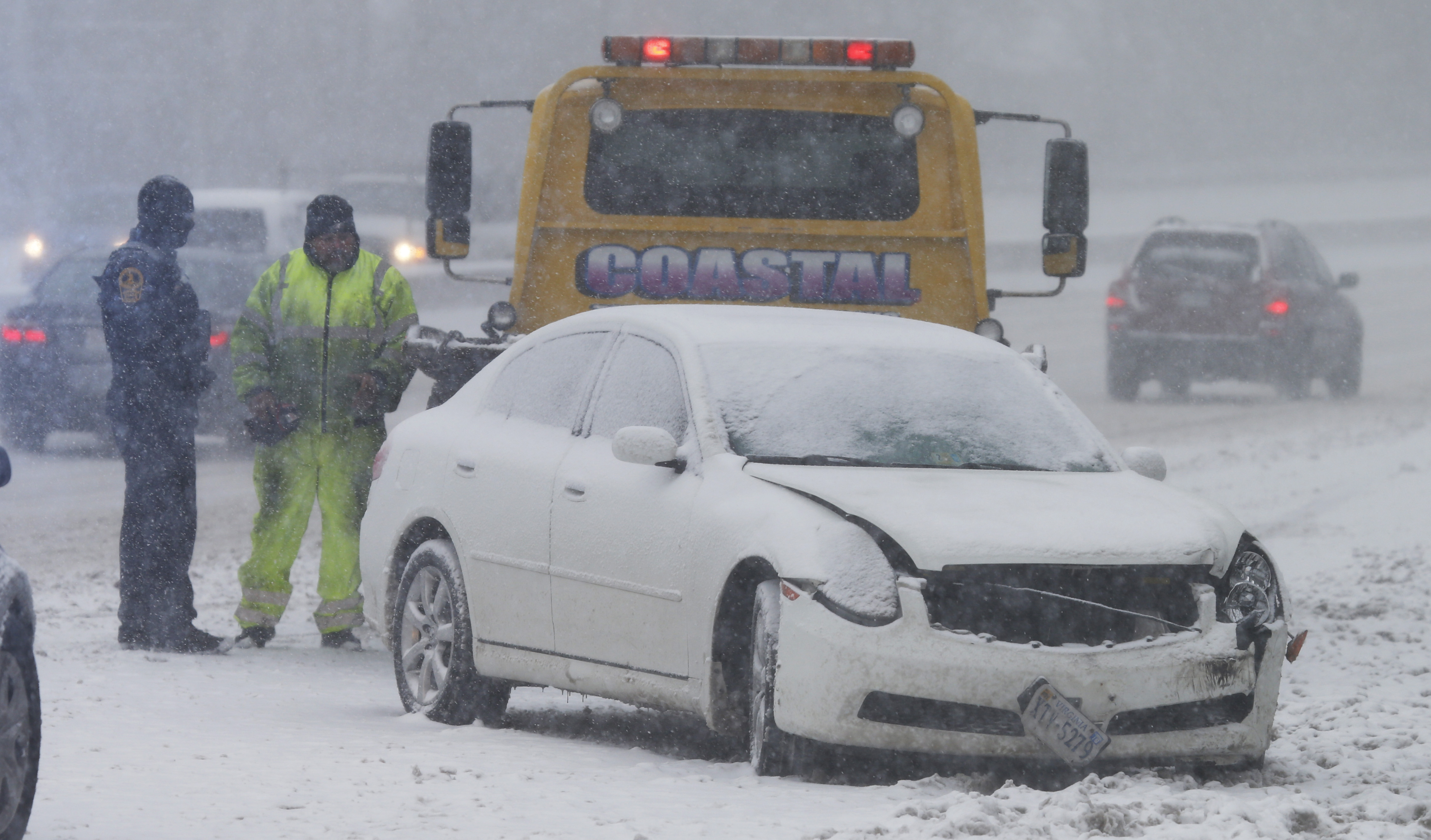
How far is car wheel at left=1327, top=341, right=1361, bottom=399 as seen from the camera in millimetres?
21375

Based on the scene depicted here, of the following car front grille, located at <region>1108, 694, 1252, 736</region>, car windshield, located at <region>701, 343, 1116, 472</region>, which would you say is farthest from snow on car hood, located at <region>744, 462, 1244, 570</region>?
car front grille, located at <region>1108, 694, 1252, 736</region>

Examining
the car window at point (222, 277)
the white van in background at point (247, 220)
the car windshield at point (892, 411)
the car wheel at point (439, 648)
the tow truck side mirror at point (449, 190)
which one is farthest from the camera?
the white van in background at point (247, 220)

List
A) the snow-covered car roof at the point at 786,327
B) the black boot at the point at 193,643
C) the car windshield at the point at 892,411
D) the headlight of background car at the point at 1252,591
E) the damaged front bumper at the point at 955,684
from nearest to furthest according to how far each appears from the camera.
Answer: the damaged front bumper at the point at 955,684 → the headlight of background car at the point at 1252,591 → the car windshield at the point at 892,411 → the snow-covered car roof at the point at 786,327 → the black boot at the point at 193,643

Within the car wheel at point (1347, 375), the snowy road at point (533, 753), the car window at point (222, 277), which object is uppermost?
the car window at point (222, 277)

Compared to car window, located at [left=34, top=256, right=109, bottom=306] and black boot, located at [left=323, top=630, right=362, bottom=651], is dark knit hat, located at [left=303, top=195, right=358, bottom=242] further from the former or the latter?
car window, located at [left=34, top=256, right=109, bottom=306]

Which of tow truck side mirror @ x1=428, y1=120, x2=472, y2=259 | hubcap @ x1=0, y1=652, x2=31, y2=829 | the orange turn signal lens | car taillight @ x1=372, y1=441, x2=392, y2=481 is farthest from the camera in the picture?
tow truck side mirror @ x1=428, y1=120, x2=472, y2=259

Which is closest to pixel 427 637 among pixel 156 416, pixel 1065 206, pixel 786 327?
pixel 786 327

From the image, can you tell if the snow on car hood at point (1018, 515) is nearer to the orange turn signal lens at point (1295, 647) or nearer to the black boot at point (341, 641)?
the orange turn signal lens at point (1295, 647)

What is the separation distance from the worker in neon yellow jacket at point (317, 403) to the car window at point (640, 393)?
2.08m

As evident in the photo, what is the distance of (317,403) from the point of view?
8344 mm

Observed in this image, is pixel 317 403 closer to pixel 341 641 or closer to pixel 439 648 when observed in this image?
pixel 341 641

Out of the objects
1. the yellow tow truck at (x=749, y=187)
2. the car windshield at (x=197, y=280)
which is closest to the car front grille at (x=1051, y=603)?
the yellow tow truck at (x=749, y=187)

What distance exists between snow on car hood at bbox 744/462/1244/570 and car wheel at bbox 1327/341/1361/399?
16291 millimetres

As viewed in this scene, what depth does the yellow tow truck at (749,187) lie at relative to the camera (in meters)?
8.80
